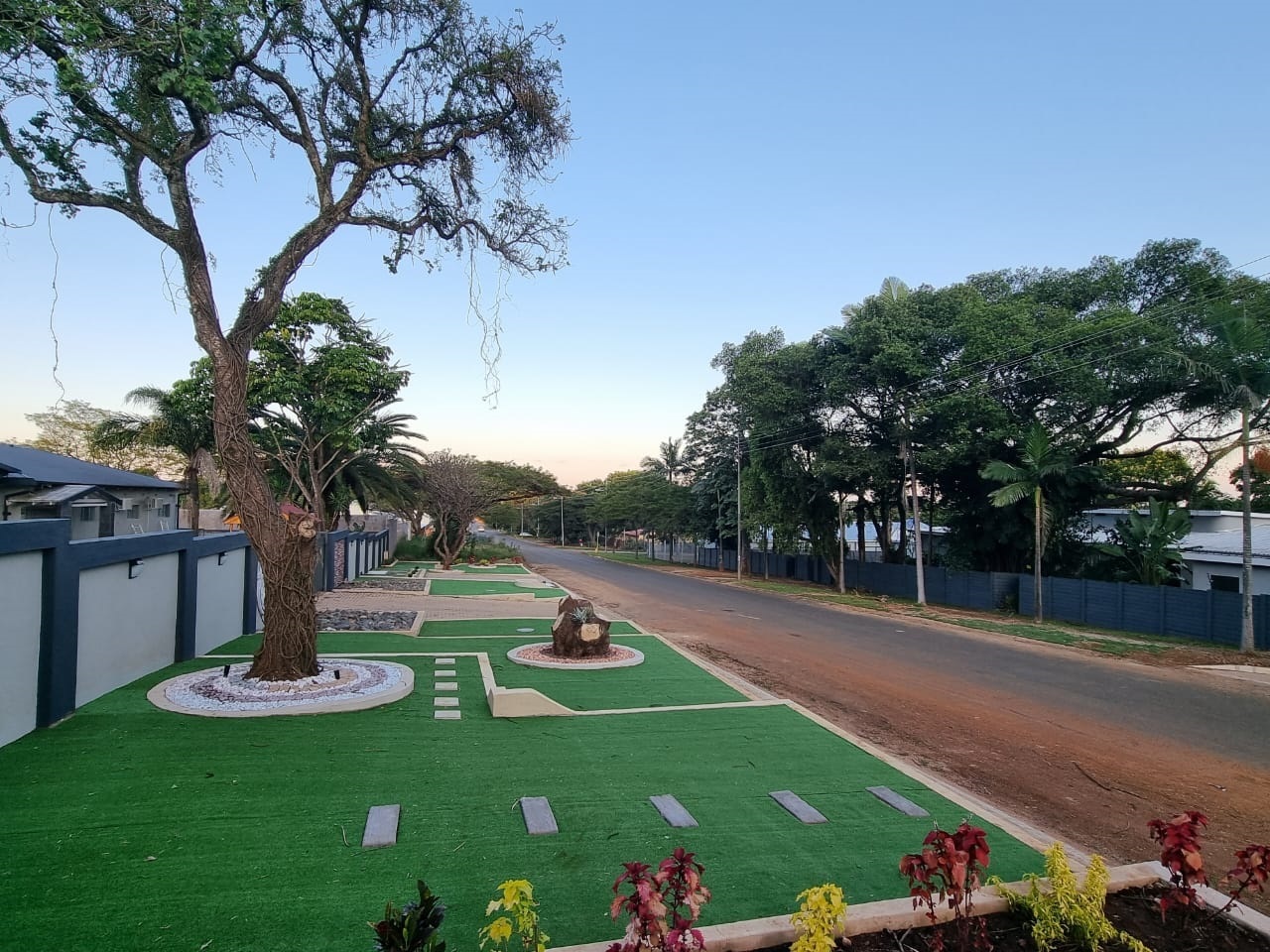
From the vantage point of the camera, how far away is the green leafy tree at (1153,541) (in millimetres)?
19281

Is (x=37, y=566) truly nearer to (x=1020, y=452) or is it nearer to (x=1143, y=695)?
(x=1143, y=695)

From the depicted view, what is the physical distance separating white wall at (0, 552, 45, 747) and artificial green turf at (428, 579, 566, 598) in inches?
580

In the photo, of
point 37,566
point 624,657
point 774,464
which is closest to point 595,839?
point 37,566

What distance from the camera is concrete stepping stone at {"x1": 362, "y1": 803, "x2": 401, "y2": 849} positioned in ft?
14.2

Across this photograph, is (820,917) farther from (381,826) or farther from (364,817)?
(364,817)

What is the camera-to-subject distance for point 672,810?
506 centimetres

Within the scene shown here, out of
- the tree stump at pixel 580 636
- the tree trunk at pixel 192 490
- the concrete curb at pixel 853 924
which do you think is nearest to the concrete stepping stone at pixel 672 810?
the concrete curb at pixel 853 924

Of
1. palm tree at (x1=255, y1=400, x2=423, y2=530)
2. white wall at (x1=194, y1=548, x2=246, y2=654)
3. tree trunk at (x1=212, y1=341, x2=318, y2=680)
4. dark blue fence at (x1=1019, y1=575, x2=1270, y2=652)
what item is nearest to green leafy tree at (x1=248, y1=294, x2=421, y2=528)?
palm tree at (x1=255, y1=400, x2=423, y2=530)

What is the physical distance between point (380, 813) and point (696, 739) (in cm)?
309

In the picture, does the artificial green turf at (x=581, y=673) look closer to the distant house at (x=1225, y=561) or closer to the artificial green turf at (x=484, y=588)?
the artificial green turf at (x=484, y=588)

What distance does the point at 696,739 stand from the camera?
685 cm

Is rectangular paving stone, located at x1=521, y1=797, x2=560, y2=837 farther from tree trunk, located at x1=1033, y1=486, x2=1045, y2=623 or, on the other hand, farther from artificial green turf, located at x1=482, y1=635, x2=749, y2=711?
tree trunk, located at x1=1033, y1=486, x2=1045, y2=623

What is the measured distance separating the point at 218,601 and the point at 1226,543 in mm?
24724

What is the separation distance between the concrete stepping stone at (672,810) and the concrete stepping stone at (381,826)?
176cm
